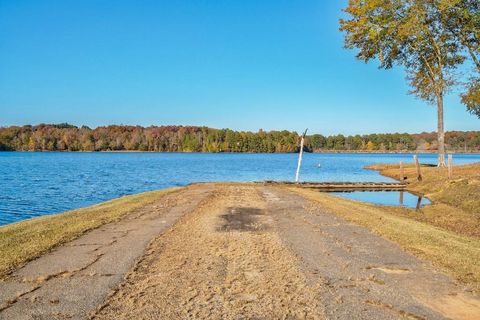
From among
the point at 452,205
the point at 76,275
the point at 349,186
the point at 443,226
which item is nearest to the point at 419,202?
the point at 452,205

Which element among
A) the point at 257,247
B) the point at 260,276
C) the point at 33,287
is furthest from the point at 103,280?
the point at 257,247

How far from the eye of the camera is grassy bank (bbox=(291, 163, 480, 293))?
8273 mm

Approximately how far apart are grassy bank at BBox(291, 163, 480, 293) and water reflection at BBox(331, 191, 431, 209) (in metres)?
0.90

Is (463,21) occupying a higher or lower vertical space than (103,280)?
higher

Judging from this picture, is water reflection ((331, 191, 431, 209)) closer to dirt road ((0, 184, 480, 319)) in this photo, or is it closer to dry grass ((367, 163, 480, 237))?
dry grass ((367, 163, 480, 237))

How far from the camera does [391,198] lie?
27.7 m

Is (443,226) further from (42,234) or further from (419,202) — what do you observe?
(42,234)

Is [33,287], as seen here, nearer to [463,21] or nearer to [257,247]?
[257,247]

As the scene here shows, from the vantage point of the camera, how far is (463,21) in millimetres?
35719

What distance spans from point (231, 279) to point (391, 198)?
23.2 meters

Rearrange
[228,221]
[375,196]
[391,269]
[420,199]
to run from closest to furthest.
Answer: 1. [391,269]
2. [228,221]
3. [420,199]
4. [375,196]

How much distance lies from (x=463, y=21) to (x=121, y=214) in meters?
Answer: 34.2

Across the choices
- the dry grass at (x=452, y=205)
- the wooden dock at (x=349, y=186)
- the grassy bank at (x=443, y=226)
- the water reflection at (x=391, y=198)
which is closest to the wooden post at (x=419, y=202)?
the water reflection at (x=391, y=198)

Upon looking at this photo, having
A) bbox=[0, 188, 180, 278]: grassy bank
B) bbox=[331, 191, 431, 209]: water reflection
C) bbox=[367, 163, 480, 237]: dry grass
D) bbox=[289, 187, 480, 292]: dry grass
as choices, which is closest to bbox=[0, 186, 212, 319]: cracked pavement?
bbox=[0, 188, 180, 278]: grassy bank
